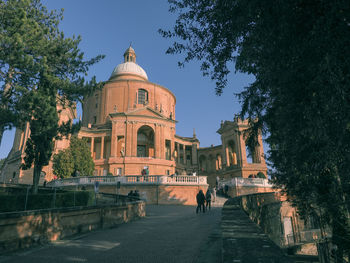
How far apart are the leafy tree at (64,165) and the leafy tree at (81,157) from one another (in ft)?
1.53

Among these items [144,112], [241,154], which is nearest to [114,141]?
[144,112]

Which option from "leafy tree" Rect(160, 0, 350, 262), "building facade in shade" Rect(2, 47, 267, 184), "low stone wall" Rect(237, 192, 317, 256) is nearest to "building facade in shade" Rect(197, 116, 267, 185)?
"building facade in shade" Rect(2, 47, 267, 184)

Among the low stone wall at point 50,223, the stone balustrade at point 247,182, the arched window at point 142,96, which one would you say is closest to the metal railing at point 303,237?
the stone balustrade at point 247,182

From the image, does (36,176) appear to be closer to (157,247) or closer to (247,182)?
(157,247)

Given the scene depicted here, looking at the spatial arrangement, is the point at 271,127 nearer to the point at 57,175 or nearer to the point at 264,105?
the point at 264,105

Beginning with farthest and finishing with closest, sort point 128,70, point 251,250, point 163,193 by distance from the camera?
1. point 128,70
2. point 163,193
3. point 251,250

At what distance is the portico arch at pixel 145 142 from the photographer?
4225 cm

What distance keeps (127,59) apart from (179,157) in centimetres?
2710

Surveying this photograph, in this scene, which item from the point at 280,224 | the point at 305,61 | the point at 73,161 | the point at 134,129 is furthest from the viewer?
the point at 134,129

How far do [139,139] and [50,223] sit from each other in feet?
114

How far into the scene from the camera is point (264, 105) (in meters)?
7.32

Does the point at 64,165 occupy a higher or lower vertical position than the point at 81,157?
lower

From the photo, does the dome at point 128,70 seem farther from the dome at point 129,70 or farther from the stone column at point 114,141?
the stone column at point 114,141

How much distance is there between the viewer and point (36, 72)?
12.9 meters
